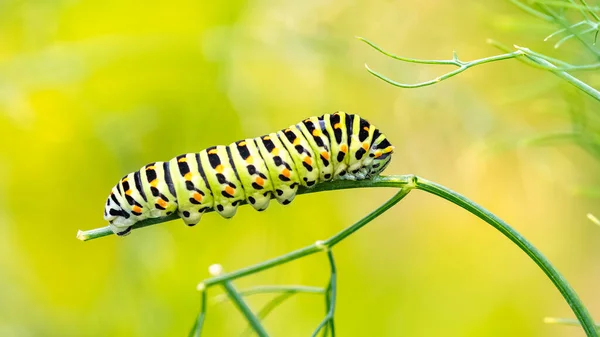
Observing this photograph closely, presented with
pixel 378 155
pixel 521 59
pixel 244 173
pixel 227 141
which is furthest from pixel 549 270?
pixel 227 141

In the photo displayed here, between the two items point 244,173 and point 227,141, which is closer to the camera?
point 244,173

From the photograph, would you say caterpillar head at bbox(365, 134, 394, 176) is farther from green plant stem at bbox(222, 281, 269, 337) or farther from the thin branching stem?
green plant stem at bbox(222, 281, 269, 337)

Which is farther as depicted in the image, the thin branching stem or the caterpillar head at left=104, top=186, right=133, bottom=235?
the caterpillar head at left=104, top=186, right=133, bottom=235

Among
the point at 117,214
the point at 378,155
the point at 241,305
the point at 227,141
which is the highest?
the point at 227,141

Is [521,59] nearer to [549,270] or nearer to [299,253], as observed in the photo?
[549,270]

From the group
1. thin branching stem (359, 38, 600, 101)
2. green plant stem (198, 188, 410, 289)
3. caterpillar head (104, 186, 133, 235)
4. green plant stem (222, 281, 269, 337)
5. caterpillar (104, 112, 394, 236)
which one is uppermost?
thin branching stem (359, 38, 600, 101)

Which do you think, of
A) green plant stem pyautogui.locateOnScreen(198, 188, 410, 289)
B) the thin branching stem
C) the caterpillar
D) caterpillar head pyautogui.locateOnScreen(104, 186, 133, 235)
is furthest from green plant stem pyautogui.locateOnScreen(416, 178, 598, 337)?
caterpillar head pyautogui.locateOnScreen(104, 186, 133, 235)

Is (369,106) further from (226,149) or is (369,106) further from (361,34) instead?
(226,149)
